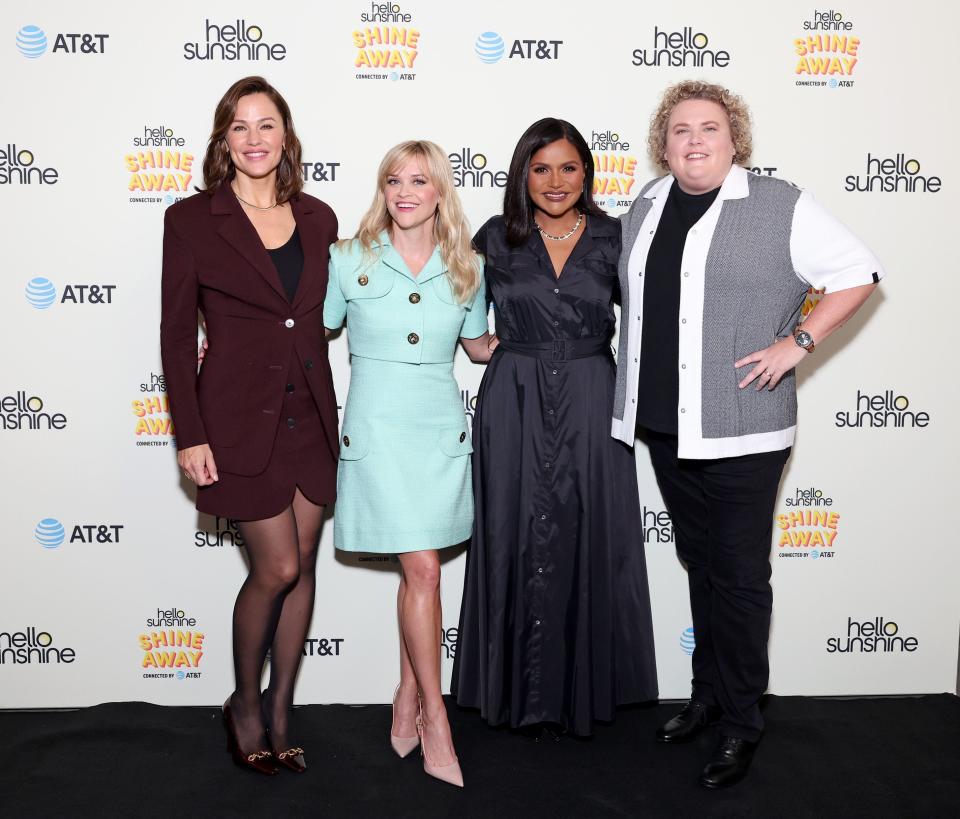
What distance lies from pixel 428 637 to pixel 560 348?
1.00m

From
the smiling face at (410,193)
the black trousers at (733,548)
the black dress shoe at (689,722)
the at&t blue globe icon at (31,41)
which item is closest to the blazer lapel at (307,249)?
the smiling face at (410,193)

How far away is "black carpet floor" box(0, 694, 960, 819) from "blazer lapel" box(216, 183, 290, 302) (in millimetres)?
1531

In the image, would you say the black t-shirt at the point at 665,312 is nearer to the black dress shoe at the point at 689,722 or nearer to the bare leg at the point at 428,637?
the bare leg at the point at 428,637

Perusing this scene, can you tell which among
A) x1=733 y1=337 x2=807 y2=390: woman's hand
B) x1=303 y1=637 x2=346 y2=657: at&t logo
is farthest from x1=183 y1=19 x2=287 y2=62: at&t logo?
x1=303 y1=637 x2=346 y2=657: at&t logo

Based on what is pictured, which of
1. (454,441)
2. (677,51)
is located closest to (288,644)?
(454,441)

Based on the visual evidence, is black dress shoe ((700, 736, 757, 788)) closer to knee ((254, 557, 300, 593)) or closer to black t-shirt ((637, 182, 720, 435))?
black t-shirt ((637, 182, 720, 435))

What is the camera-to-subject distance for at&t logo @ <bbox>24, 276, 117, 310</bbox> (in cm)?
319

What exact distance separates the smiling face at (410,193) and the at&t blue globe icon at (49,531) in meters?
1.72

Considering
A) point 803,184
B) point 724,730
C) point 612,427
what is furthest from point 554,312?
point 724,730

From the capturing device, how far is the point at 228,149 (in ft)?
9.05

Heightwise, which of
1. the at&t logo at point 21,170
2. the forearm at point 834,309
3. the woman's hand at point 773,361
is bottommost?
the woman's hand at point 773,361

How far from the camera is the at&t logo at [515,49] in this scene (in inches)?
124

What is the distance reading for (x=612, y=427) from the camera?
9.66 ft

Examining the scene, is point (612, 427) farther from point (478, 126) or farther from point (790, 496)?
point (478, 126)
